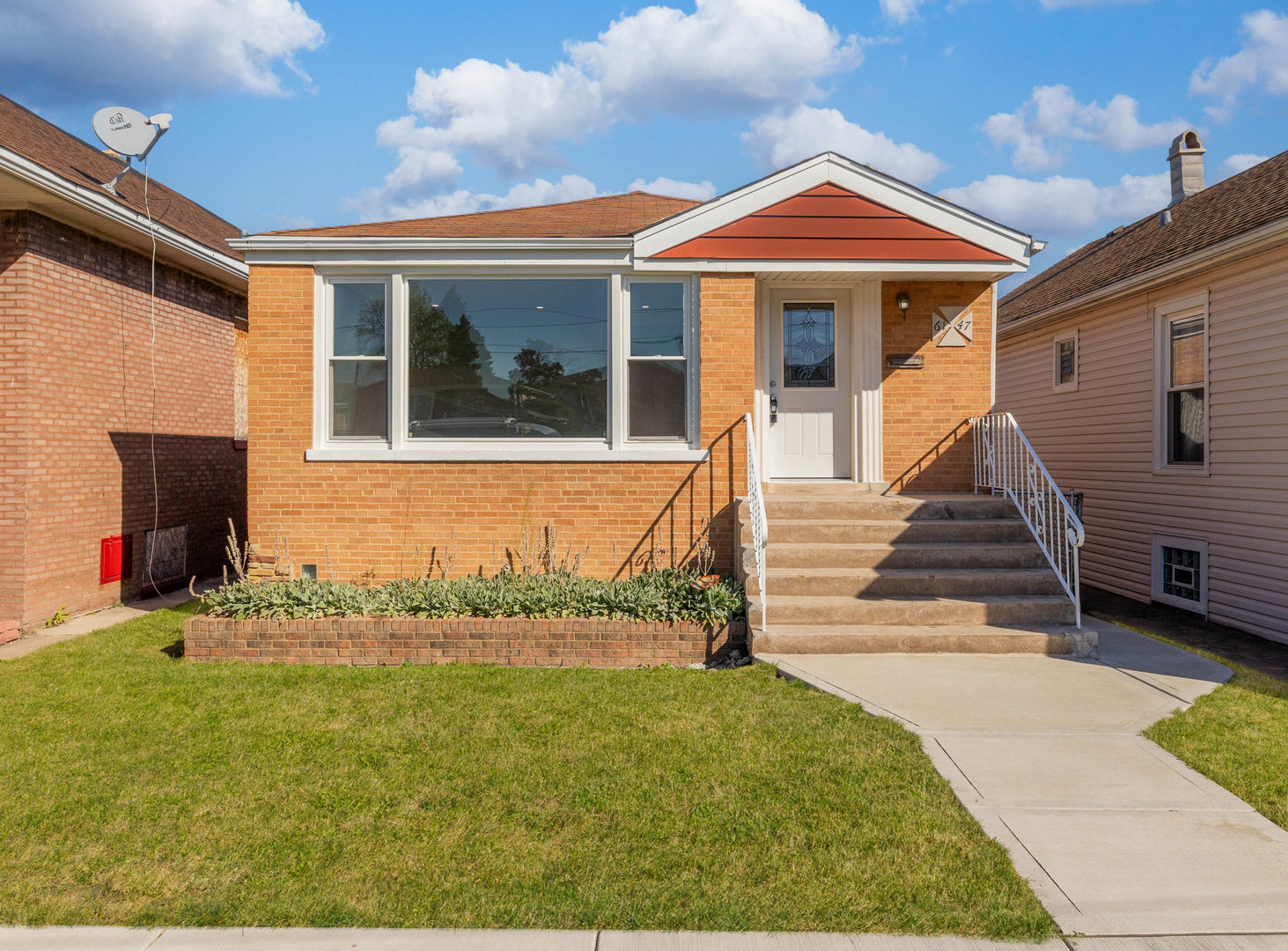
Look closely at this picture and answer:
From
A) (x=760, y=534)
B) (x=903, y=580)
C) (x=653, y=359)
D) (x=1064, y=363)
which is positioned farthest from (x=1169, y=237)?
(x=760, y=534)

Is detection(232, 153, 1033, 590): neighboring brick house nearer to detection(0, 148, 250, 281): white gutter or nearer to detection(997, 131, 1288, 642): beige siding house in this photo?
detection(0, 148, 250, 281): white gutter

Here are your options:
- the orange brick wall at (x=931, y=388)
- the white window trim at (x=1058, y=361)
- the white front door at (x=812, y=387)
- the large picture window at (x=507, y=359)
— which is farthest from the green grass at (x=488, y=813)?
the white window trim at (x=1058, y=361)

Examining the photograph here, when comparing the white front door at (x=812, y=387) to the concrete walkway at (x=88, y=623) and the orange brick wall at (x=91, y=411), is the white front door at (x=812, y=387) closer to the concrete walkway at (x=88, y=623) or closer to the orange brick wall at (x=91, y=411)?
the concrete walkway at (x=88, y=623)

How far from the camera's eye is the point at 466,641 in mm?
6609

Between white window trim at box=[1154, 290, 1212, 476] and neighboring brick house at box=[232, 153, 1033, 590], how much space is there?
9.06 feet

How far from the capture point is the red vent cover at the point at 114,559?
8.82 metres

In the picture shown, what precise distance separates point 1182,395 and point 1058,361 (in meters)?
3.09

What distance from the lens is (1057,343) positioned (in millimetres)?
12586

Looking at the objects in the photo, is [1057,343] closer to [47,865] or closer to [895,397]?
[895,397]

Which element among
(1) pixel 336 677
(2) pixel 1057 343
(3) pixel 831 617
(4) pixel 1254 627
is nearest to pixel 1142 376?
(2) pixel 1057 343

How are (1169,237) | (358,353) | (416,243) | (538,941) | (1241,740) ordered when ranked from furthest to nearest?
(1169,237), (358,353), (416,243), (1241,740), (538,941)

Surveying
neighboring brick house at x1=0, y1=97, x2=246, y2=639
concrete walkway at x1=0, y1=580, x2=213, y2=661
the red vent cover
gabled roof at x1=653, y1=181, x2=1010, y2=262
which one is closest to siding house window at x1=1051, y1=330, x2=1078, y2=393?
gabled roof at x1=653, y1=181, x2=1010, y2=262

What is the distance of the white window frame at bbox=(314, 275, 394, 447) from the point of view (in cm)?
812

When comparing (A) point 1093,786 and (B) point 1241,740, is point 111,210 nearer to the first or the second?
(A) point 1093,786
